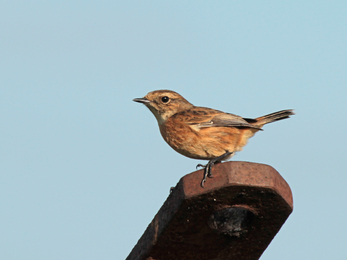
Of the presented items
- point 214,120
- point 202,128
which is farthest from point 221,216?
point 214,120

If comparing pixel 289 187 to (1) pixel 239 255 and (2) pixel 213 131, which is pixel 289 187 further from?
(2) pixel 213 131

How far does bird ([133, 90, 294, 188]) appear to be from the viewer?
7125mm

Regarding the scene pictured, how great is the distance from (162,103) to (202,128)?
132 cm

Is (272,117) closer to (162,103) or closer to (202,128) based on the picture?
(202,128)

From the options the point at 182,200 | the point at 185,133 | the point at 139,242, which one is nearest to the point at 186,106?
the point at 185,133

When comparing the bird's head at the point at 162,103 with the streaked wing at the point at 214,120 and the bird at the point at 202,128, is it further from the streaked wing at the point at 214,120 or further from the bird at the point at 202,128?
the streaked wing at the point at 214,120

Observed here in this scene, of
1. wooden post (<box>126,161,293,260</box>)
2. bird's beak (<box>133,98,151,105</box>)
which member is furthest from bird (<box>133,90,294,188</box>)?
wooden post (<box>126,161,293,260</box>)

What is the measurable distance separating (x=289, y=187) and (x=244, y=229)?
58 cm

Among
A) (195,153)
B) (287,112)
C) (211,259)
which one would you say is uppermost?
(287,112)

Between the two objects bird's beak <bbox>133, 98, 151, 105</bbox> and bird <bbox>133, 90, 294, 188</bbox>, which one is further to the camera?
bird's beak <bbox>133, 98, 151, 105</bbox>

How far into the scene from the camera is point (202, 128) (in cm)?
741

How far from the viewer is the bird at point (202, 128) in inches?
281

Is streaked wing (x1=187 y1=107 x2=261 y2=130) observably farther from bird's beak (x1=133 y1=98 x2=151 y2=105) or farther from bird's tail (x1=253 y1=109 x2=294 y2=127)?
bird's beak (x1=133 y1=98 x2=151 y2=105)

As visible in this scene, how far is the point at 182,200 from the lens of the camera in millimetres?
3736
